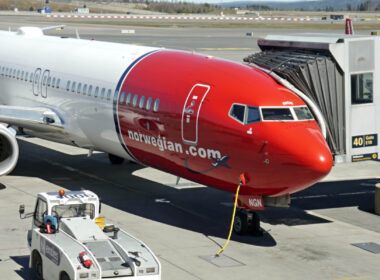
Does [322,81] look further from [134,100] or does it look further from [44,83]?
[44,83]

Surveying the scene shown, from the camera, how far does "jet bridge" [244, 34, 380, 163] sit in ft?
75.2

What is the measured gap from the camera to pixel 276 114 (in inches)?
846

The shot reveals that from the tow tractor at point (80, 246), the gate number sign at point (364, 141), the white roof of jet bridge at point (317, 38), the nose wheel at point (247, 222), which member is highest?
the white roof of jet bridge at point (317, 38)

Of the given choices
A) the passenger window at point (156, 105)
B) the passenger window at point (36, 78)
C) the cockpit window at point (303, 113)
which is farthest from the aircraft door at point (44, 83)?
the cockpit window at point (303, 113)

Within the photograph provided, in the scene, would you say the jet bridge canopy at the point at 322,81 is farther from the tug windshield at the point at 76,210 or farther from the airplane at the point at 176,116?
the tug windshield at the point at 76,210

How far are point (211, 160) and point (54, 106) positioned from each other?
387 inches

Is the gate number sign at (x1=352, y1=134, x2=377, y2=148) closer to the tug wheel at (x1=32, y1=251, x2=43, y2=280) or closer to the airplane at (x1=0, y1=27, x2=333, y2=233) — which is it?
the airplane at (x1=0, y1=27, x2=333, y2=233)

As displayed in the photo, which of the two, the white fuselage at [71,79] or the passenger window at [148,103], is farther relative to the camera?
the white fuselage at [71,79]

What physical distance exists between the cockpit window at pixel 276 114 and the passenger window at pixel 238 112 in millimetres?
584

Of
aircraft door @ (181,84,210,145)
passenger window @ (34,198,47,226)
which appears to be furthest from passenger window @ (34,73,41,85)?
passenger window @ (34,198,47,226)

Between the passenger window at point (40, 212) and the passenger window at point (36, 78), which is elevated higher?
the passenger window at point (36, 78)

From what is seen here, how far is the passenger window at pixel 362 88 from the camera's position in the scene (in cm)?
2373

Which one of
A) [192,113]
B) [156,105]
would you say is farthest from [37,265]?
[156,105]

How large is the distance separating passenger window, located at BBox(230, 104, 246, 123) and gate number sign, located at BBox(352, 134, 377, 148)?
392 cm
